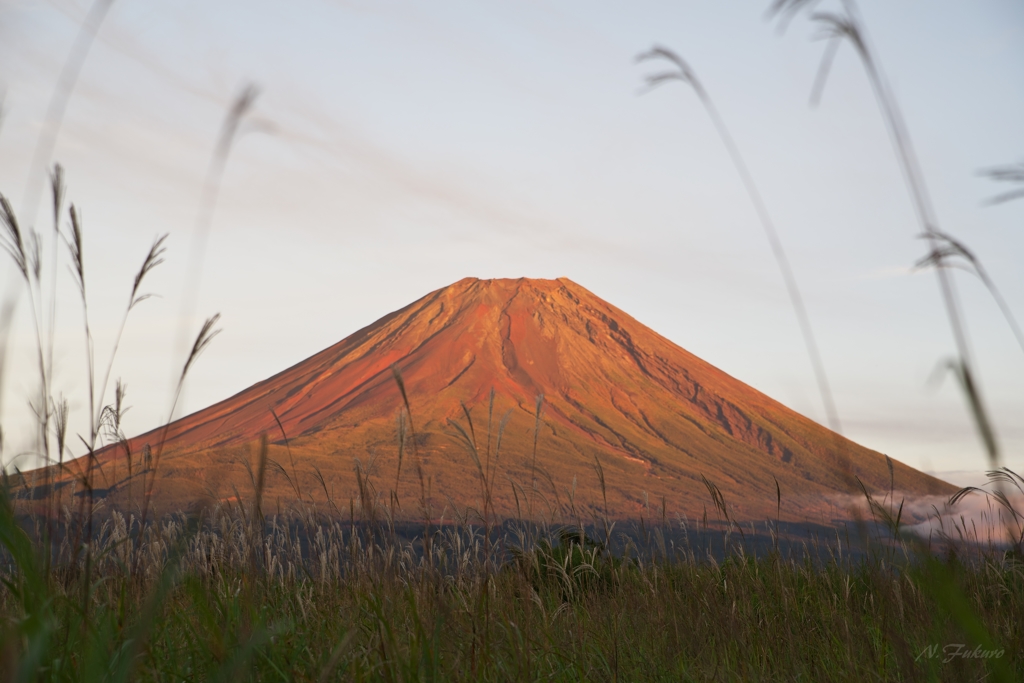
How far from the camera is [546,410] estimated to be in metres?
70.1

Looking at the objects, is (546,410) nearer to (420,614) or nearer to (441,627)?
(420,614)

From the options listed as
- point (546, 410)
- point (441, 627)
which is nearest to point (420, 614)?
point (441, 627)

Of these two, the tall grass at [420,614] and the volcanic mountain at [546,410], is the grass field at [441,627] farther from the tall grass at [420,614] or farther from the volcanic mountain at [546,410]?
the volcanic mountain at [546,410]

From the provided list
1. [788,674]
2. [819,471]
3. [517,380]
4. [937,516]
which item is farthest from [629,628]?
[819,471]

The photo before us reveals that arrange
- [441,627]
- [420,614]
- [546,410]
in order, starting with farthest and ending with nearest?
[546,410], [420,614], [441,627]

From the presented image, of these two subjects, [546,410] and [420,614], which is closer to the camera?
[420,614]

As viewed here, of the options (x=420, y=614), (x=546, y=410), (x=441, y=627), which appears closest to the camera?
(x=441, y=627)

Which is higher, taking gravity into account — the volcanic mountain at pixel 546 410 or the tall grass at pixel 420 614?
the volcanic mountain at pixel 546 410

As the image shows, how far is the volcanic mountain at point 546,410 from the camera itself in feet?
220

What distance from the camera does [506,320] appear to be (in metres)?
107

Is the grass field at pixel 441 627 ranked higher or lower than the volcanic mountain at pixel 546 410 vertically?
lower

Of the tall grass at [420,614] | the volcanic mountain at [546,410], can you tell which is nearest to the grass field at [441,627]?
the tall grass at [420,614]

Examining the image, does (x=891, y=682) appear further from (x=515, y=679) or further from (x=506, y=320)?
(x=506, y=320)

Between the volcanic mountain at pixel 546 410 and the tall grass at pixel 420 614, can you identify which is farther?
the volcanic mountain at pixel 546 410
